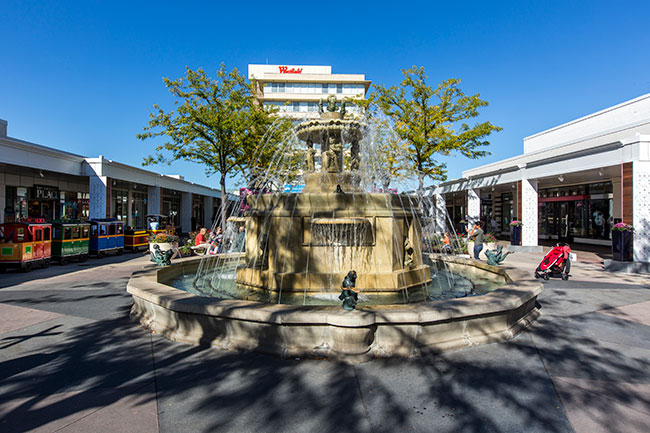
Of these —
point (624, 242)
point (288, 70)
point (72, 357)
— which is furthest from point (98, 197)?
point (288, 70)

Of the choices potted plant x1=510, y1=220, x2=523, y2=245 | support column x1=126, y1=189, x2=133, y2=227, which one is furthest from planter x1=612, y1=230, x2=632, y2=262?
support column x1=126, y1=189, x2=133, y2=227

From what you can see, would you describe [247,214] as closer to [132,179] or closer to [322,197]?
[322,197]

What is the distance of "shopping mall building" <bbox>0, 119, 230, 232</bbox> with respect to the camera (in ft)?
67.4

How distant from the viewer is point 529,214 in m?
20.4

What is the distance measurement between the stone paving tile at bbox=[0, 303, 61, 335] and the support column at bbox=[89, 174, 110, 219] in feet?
58.8

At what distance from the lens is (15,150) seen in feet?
62.5

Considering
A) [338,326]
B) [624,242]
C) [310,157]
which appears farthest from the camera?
[624,242]

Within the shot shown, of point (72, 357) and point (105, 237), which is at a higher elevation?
point (105, 237)

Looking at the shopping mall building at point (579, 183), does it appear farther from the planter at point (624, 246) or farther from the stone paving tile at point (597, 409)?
the stone paving tile at point (597, 409)

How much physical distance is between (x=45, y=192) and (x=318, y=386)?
32534 mm

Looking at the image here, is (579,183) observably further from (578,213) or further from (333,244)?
(333,244)

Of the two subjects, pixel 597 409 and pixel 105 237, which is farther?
pixel 105 237

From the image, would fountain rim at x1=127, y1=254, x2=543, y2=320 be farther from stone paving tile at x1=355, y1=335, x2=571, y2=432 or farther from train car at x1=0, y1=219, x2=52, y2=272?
Result: train car at x1=0, y1=219, x2=52, y2=272

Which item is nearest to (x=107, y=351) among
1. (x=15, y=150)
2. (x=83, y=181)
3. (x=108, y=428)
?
(x=108, y=428)
